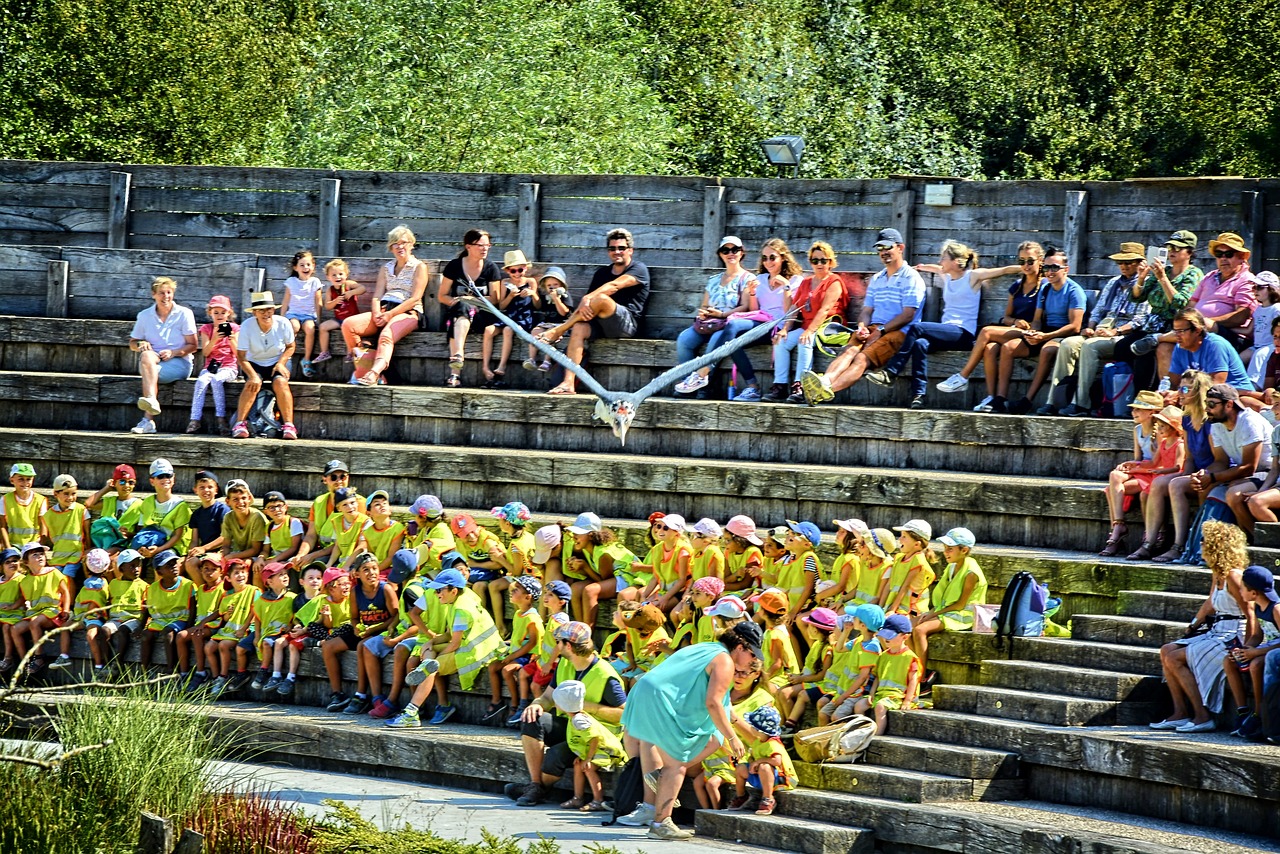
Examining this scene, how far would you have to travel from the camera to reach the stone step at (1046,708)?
9.91 metres

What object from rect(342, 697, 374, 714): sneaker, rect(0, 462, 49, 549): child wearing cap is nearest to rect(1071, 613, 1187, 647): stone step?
rect(342, 697, 374, 714): sneaker

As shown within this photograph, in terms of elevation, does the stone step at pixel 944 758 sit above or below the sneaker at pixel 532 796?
above

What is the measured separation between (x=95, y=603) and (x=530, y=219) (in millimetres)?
5561

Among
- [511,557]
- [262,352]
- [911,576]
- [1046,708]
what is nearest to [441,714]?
[511,557]

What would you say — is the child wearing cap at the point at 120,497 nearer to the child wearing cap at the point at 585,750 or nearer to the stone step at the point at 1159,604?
the child wearing cap at the point at 585,750

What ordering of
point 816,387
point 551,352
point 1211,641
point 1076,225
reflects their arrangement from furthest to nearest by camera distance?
1. point 1076,225
2. point 551,352
3. point 816,387
4. point 1211,641

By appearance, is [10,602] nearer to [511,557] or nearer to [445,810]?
[511,557]

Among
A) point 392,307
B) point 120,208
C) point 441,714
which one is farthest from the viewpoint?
point 120,208

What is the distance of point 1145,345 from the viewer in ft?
40.9

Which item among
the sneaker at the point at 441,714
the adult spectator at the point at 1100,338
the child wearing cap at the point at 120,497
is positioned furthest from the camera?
the child wearing cap at the point at 120,497

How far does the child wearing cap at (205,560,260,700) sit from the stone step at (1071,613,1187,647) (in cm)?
607

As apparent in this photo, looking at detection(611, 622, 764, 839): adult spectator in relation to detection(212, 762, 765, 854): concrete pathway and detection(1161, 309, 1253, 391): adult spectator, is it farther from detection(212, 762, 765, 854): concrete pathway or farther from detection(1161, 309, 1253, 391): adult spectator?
detection(1161, 309, 1253, 391): adult spectator

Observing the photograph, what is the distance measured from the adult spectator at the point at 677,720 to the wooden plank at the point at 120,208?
991 centimetres

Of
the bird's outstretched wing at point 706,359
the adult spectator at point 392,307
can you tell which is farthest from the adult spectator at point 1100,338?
the adult spectator at point 392,307
